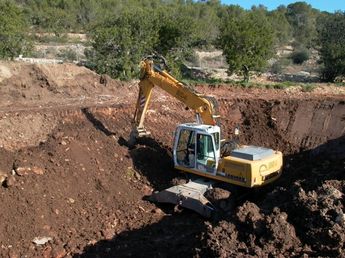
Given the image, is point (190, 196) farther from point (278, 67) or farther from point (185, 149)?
point (278, 67)

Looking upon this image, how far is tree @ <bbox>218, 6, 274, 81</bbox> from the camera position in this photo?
26141 mm

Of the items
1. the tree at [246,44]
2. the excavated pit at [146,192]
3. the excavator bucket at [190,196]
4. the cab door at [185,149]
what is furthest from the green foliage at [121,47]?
the excavator bucket at [190,196]

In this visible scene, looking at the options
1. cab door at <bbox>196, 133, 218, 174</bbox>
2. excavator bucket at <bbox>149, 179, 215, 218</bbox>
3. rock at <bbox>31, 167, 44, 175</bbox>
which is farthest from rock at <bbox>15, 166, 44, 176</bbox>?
cab door at <bbox>196, 133, 218, 174</bbox>

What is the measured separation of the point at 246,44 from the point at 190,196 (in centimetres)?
1600

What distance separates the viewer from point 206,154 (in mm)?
12344

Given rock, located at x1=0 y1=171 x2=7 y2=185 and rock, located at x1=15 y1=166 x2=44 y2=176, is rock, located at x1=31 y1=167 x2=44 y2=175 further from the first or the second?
rock, located at x1=0 y1=171 x2=7 y2=185

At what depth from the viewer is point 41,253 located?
10.1 m

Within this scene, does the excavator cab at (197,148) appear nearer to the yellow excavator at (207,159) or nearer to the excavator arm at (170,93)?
the yellow excavator at (207,159)

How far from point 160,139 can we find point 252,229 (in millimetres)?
7809

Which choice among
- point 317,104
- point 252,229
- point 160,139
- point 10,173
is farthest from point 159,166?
point 317,104

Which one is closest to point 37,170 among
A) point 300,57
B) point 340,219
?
point 340,219

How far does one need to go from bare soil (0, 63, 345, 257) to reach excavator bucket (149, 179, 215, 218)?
24 centimetres

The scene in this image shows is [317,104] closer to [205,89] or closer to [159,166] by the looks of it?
[205,89]

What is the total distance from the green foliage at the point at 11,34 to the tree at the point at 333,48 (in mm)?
17455
